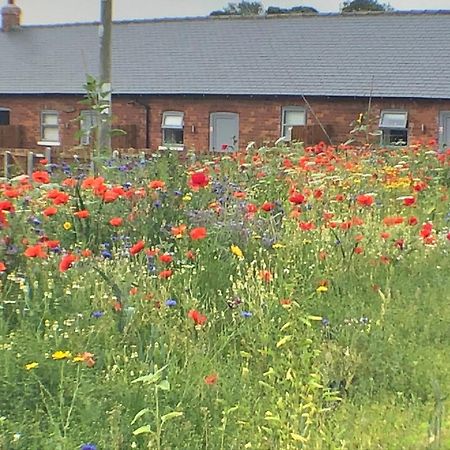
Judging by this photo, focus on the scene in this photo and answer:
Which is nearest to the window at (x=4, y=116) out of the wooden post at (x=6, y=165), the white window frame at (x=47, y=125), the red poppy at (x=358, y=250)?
the white window frame at (x=47, y=125)

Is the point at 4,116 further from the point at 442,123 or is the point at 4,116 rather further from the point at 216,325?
the point at 216,325

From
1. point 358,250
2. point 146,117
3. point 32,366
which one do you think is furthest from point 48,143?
point 32,366

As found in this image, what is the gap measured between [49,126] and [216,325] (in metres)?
28.2

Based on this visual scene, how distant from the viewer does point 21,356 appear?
3.89m

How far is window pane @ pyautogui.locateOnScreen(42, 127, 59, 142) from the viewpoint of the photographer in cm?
3178

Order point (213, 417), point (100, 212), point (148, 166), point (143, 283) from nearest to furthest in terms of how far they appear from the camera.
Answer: point (213, 417) < point (143, 283) < point (100, 212) < point (148, 166)

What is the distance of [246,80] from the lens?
92.6ft

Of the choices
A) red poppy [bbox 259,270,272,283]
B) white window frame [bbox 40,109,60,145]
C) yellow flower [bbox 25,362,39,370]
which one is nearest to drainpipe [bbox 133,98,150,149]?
white window frame [bbox 40,109,60,145]

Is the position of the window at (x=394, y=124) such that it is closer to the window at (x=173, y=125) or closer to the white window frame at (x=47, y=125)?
the window at (x=173, y=125)

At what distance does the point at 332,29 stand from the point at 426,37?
3.40 metres

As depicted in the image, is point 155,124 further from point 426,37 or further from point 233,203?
point 233,203

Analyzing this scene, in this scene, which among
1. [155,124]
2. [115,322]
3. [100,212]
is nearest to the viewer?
[115,322]

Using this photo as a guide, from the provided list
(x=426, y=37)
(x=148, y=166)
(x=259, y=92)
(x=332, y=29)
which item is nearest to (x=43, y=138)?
(x=259, y=92)

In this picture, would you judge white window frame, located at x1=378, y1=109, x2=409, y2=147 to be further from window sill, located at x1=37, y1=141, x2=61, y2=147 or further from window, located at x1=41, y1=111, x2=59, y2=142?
window, located at x1=41, y1=111, x2=59, y2=142
